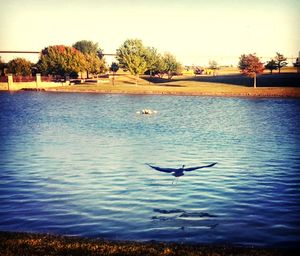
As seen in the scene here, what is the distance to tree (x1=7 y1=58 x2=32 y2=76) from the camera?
4403 inches

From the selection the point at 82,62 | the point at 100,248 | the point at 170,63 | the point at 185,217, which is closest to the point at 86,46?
the point at 170,63

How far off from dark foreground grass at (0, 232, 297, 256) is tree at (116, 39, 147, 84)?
101m

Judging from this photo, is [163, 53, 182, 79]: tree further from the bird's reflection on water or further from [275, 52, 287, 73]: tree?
the bird's reflection on water

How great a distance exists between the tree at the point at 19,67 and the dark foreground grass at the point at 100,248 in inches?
4303

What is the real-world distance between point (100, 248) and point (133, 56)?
102880mm

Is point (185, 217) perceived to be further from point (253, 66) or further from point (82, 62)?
point (82, 62)

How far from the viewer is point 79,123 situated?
39.3 m

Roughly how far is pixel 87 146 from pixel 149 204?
1301 centimetres

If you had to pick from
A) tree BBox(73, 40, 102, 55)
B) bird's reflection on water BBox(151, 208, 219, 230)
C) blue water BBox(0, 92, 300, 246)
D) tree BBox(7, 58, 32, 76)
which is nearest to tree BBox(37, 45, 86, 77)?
tree BBox(7, 58, 32, 76)

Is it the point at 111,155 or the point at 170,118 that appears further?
the point at 170,118

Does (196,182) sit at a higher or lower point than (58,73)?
lower

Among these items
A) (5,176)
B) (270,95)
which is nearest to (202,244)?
(5,176)

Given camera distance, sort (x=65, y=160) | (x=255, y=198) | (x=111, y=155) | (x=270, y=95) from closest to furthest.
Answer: (x=255, y=198)
(x=65, y=160)
(x=111, y=155)
(x=270, y=95)

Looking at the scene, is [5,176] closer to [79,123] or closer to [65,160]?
[65,160]
